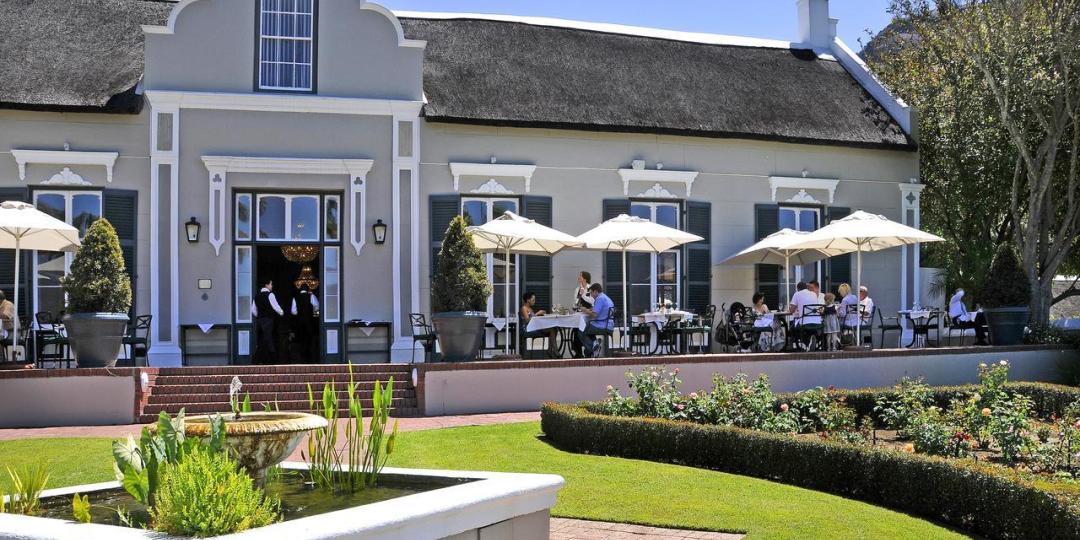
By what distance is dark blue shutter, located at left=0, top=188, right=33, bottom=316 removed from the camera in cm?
1636

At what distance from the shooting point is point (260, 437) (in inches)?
236

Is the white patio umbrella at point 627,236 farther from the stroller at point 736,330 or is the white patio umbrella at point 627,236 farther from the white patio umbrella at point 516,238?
the stroller at point 736,330

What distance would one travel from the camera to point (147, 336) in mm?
16438

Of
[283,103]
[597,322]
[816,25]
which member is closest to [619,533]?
[597,322]

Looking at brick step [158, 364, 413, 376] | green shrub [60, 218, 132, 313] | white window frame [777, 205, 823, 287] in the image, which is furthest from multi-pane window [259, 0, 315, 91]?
white window frame [777, 205, 823, 287]

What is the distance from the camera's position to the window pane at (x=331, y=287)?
1734 cm

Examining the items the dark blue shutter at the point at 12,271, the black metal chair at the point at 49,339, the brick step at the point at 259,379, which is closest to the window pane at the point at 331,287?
the brick step at the point at 259,379

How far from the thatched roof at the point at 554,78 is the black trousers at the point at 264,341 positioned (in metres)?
3.91

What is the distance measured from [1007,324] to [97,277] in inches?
564

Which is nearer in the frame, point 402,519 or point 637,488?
point 402,519

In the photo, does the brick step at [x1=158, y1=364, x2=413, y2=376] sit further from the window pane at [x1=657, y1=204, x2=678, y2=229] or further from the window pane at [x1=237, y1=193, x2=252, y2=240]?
the window pane at [x1=657, y1=204, x2=678, y2=229]

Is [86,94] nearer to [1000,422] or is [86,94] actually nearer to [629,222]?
[629,222]

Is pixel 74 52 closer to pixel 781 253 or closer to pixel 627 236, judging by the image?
pixel 627 236

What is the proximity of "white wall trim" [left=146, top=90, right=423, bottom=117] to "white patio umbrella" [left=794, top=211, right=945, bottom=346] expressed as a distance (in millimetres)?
6833
